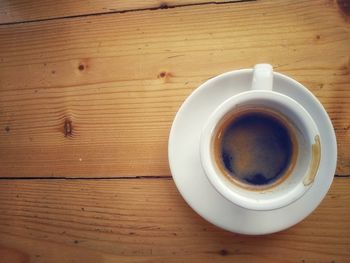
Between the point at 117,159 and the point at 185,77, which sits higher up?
the point at 185,77

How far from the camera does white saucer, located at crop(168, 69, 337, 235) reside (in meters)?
0.56

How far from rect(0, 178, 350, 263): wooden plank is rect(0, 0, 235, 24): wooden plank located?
302 mm

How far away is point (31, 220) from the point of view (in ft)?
2.25

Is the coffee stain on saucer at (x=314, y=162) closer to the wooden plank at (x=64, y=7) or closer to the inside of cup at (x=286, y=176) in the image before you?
the inside of cup at (x=286, y=176)

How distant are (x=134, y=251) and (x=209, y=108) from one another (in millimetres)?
276

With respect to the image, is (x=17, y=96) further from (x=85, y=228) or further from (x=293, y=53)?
(x=293, y=53)

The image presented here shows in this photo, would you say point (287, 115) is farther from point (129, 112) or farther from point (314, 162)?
point (129, 112)

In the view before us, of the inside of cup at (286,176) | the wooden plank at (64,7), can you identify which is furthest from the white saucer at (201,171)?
the wooden plank at (64,7)

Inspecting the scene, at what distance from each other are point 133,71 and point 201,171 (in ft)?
0.71

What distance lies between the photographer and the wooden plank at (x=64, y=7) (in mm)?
668

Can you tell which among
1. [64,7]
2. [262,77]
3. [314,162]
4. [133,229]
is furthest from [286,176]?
[64,7]

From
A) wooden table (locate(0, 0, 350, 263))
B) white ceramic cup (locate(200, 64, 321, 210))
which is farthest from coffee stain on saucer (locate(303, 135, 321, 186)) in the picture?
wooden table (locate(0, 0, 350, 263))

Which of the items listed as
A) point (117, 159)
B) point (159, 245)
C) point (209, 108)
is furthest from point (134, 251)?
point (209, 108)

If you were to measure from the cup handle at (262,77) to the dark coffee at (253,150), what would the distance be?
8 cm
